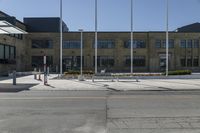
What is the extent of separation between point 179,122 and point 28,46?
183ft

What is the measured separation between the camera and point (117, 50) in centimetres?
6431

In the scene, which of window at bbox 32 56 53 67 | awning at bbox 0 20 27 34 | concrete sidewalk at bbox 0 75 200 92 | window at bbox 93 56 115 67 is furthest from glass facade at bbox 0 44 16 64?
concrete sidewalk at bbox 0 75 200 92

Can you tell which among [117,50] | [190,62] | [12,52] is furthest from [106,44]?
[12,52]

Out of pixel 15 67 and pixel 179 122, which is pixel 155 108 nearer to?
pixel 179 122

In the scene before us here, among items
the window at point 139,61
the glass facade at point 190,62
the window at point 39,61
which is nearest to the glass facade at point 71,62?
the window at point 39,61

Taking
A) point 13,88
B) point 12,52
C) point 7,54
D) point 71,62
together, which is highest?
point 12,52

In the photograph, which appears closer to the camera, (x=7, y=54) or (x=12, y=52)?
(x=7, y=54)

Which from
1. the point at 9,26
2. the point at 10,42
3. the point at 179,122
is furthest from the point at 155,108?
the point at 10,42

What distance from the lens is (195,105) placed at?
1400cm

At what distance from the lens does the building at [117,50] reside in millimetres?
63781

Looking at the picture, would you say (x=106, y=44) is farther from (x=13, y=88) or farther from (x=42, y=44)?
(x=13, y=88)

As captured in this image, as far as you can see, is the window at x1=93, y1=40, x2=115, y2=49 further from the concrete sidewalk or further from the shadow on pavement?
the shadow on pavement

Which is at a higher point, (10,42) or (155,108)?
(10,42)

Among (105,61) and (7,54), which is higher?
(7,54)
